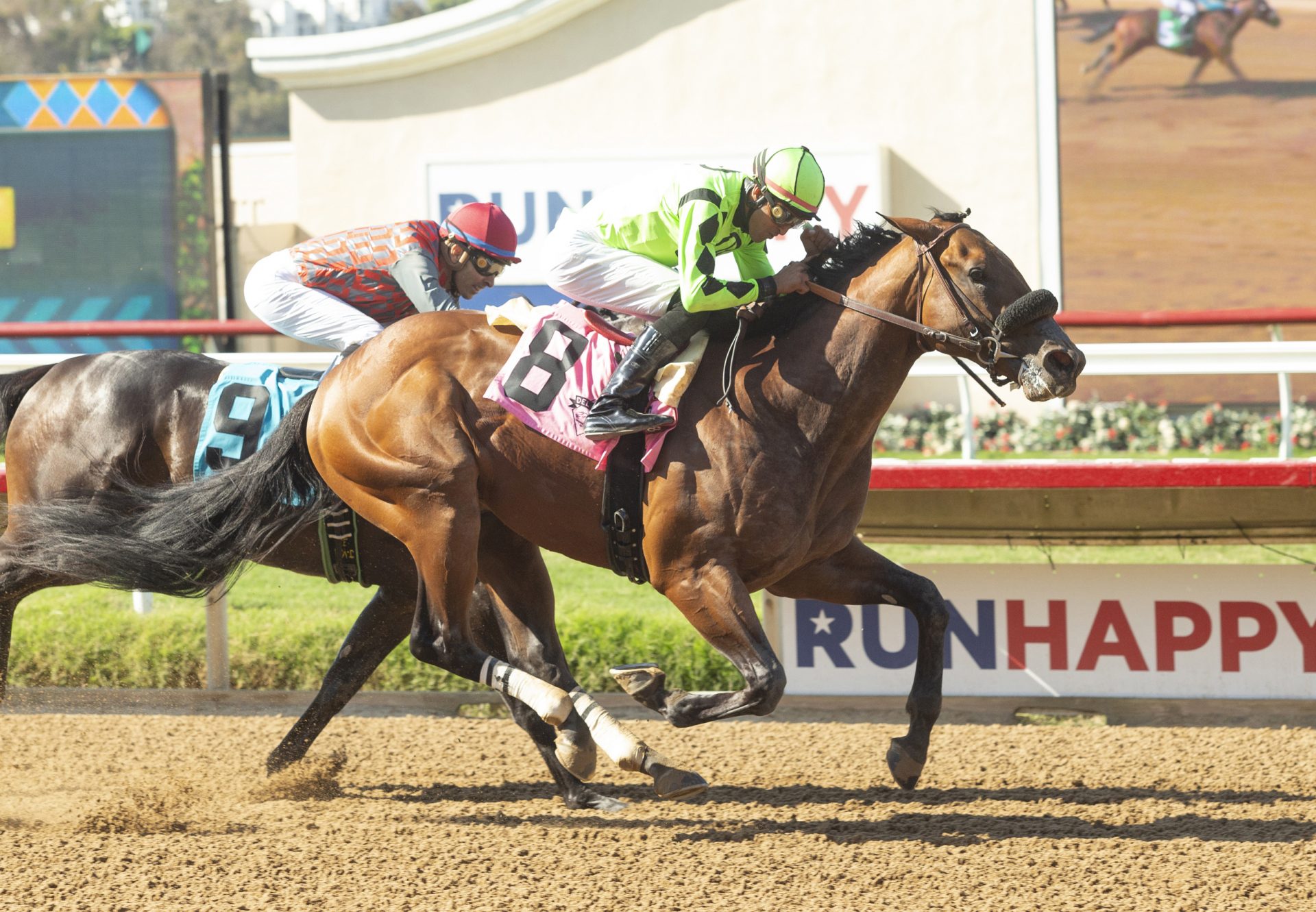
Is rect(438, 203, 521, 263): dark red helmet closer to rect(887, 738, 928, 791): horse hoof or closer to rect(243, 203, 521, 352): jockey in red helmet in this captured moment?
rect(243, 203, 521, 352): jockey in red helmet

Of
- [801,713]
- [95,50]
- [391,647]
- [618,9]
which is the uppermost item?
[95,50]

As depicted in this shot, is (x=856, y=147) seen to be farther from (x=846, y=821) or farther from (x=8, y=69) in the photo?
(x=8, y=69)

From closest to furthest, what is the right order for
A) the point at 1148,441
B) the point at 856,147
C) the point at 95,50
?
the point at 1148,441 → the point at 856,147 → the point at 95,50

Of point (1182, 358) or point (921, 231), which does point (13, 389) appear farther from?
point (1182, 358)

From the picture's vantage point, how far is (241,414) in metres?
4.69

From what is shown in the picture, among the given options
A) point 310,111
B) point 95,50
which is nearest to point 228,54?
point 95,50

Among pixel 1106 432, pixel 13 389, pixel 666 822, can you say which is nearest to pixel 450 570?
pixel 666 822

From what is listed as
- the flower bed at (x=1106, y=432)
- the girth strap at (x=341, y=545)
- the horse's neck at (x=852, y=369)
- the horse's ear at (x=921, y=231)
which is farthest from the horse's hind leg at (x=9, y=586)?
the flower bed at (x=1106, y=432)

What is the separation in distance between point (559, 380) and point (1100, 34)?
34.2ft

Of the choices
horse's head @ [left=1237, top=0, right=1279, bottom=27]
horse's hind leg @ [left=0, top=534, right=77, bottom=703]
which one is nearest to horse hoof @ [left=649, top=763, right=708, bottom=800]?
horse's hind leg @ [left=0, top=534, right=77, bottom=703]

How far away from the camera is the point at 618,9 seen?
1294cm

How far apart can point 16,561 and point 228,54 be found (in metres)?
48.0

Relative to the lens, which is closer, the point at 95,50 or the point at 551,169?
the point at 551,169

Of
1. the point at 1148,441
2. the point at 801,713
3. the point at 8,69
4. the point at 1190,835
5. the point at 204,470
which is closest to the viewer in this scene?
the point at 1190,835
